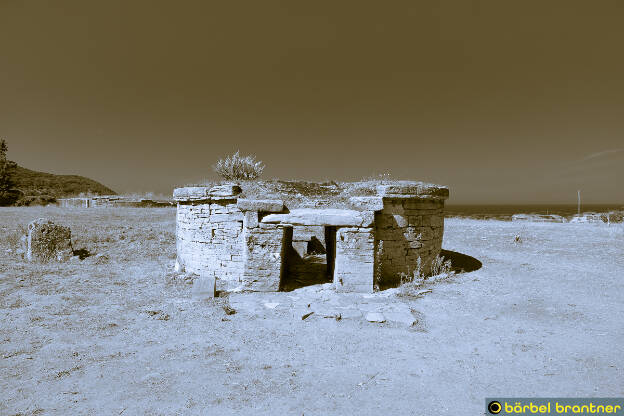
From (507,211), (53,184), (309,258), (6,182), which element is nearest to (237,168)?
(309,258)

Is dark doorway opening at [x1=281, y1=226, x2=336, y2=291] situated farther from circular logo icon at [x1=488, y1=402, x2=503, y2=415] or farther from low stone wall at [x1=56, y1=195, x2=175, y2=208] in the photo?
low stone wall at [x1=56, y1=195, x2=175, y2=208]

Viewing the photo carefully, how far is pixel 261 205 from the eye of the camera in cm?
652

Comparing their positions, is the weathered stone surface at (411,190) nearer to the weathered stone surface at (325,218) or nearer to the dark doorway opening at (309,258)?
the weathered stone surface at (325,218)

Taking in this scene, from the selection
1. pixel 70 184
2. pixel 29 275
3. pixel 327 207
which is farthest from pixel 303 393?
pixel 70 184

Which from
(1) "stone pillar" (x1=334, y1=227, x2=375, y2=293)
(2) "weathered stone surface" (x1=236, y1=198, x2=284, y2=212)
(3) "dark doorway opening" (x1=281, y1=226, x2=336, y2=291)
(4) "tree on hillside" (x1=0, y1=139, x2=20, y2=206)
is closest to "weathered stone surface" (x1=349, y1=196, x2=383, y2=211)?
(1) "stone pillar" (x1=334, y1=227, x2=375, y2=293)

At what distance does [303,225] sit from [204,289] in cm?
242

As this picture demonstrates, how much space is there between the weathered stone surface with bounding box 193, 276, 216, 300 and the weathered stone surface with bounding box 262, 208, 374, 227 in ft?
5.54

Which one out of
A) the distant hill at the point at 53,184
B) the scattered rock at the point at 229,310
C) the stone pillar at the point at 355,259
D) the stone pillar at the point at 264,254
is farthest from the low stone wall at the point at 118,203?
the stone pillar at the point at 355,259

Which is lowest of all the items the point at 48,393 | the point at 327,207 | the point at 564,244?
the point at 48,393

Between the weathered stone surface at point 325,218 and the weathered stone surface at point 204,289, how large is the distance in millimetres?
1688

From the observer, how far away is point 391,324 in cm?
489

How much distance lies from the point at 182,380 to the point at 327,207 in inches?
183

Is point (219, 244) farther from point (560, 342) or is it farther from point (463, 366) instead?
point (560, 342)

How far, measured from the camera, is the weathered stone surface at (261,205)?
6.52 meters
